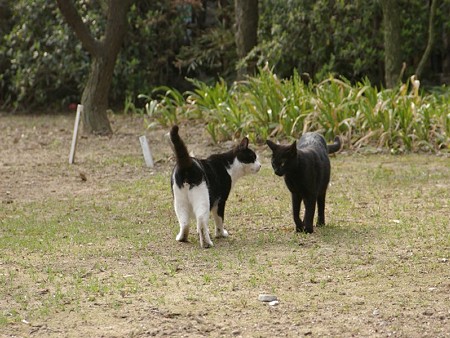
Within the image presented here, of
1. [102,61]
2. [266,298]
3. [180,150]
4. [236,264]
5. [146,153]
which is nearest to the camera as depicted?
[266,298]

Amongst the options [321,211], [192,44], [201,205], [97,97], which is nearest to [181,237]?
[201,205]

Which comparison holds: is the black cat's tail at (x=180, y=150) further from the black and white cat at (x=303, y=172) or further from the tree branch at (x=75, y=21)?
the tree branch at (x=75, y=21)

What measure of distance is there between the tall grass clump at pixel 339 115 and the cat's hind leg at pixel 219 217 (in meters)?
5.28

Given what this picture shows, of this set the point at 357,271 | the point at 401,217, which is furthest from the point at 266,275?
the point at 401,217

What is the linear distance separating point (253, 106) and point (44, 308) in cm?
853

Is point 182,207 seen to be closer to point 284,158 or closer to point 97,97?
point 284,158

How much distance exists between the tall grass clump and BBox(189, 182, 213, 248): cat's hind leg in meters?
5.81

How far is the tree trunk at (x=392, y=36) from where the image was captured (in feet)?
53.8

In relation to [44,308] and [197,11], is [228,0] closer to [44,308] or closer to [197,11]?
[197,11]

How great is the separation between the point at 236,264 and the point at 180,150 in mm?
1022

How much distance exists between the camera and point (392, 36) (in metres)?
16.6

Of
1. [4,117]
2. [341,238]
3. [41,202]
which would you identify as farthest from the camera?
[4,117]

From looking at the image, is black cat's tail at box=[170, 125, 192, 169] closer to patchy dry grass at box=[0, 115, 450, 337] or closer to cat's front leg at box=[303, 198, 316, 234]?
patchy dry grass at box=[0, 115, 450, 337]

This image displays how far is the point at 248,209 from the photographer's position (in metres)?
10.1
